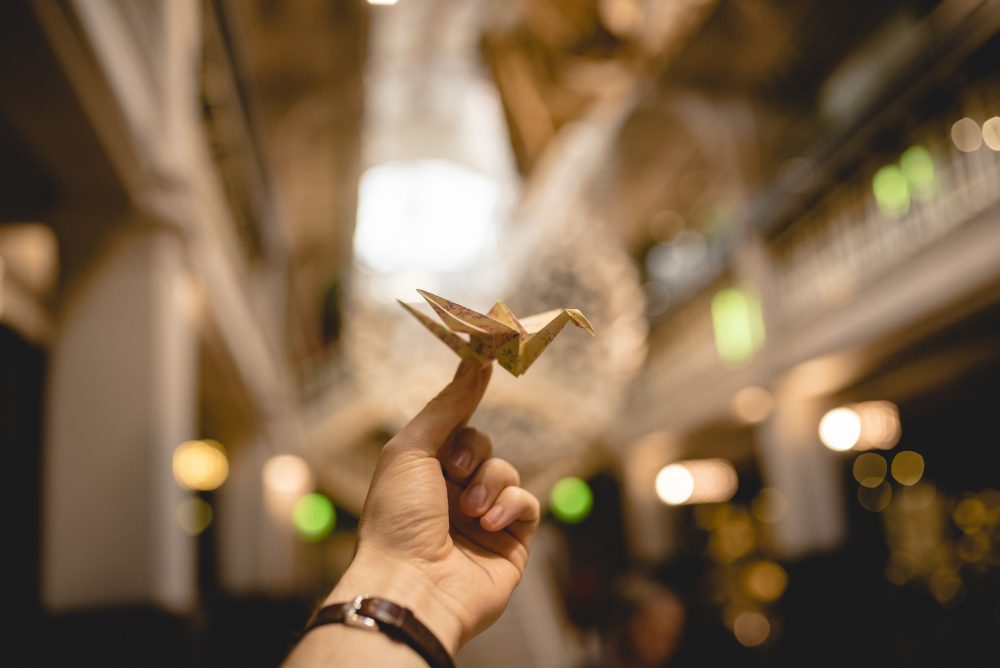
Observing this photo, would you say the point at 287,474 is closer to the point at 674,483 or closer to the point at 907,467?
the point at 674,483

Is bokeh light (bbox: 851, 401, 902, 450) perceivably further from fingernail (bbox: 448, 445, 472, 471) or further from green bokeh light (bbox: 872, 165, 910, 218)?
fingernail (bbox: 448, 445, 472, 471)

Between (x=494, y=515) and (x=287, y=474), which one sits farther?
(x=287, y=474)

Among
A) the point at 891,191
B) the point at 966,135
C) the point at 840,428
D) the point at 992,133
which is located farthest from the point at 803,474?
the point at 992,133

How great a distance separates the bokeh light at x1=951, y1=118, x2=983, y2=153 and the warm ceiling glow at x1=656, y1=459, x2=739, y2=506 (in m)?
7.72

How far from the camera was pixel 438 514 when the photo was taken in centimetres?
114

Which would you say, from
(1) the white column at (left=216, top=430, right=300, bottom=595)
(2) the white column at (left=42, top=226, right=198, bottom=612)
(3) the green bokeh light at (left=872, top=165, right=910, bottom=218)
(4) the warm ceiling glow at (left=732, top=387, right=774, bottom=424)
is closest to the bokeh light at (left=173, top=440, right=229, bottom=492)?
(1) the white column at (left=216, top=430, right=300, bottom=595)

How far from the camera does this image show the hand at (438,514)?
3.64 ft

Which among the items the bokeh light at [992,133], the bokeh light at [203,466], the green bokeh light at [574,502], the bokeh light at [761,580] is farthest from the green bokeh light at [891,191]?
the green bokeh light at [574,502]

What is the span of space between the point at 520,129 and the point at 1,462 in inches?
88.8

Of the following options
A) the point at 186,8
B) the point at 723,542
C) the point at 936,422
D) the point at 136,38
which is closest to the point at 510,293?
the point at 186,8

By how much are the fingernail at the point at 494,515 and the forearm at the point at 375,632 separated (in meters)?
0.12

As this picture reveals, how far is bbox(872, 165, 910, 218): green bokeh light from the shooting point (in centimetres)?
626

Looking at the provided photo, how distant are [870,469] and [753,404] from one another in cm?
178

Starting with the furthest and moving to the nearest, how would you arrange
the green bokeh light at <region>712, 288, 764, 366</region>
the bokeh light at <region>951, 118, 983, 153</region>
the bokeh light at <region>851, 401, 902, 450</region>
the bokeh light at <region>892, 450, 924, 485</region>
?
the bokeh light at <region>892, 450, 924, 485</region> < the green bokeh light at <region>712, 288, 764, 366</region> < the bokeh light at <region>851, 401, 902, 450</region> < the bokeh light at <region>951, 118, 983, 153</region>
